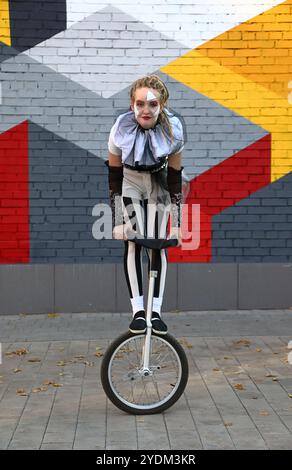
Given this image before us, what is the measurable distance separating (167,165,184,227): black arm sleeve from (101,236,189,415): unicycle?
0.19 metres

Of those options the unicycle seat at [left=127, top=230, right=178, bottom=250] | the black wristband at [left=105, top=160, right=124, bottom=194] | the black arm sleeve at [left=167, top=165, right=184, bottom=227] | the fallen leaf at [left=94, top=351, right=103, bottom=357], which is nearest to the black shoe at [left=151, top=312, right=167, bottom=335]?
the unicycle seat at [left=127, top=230, right=178, bottom=250]

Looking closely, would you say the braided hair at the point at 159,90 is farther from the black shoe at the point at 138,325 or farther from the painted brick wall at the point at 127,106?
the painted brick wall at the point at 127,106

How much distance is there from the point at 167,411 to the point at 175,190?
1.53 metres

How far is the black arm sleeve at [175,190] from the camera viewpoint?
5.59m

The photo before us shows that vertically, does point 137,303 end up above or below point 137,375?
above

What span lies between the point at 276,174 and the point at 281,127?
0.54 metres

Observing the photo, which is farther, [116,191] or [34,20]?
[34,20]

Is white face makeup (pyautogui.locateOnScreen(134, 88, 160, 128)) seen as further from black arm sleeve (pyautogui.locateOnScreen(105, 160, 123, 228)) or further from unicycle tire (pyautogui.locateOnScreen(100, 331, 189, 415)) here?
Answer: unicycle tire (pyautogui.locateOnScreen(100, 331, 189, 415))

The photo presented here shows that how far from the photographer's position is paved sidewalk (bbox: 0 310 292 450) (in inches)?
196

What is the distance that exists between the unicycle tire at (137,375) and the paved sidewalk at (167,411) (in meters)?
0.07

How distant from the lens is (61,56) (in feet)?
29.7

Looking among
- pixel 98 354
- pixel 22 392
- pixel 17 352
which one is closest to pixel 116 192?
pixel 22 392

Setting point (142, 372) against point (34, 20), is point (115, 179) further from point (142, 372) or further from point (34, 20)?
point (34, 20)

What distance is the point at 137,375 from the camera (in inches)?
219
